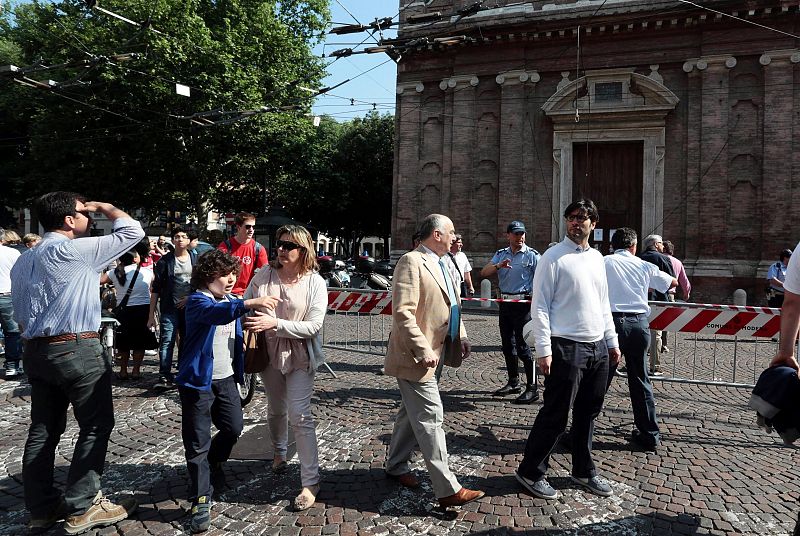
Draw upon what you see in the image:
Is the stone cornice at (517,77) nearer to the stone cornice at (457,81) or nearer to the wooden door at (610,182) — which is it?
the stone cornice at (457,81)

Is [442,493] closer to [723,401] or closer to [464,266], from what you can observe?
[723,401]

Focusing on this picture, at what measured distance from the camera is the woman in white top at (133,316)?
24.2 ft

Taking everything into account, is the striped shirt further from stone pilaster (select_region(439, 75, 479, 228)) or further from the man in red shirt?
stone pilaster (select_region(439, 75, 479, 228))

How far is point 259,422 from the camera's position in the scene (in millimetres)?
5609

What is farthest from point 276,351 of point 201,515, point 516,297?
point 516,297

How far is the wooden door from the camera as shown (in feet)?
63.1

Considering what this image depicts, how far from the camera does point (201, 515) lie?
3.47 meters

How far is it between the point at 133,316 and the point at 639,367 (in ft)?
19.8

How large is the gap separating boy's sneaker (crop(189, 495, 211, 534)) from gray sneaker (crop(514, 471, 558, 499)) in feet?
6.67

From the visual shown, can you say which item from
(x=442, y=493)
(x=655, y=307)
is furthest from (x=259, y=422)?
(x=655, y=307)

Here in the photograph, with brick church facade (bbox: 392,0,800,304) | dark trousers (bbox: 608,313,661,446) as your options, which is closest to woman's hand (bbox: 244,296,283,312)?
dark trousers (bbox: 608,313,661,446)

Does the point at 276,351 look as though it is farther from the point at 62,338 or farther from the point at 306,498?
the point at 62,338

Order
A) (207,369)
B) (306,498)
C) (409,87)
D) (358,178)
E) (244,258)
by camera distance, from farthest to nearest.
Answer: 1. (358,178)
2. (409,87)
3. (244,258)
4. (306,498)
5. (207,369)

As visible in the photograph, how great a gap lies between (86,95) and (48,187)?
598cm
